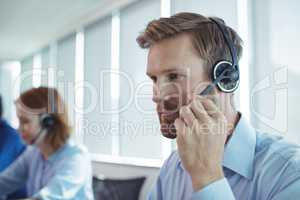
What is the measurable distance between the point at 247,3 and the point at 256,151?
435 mm

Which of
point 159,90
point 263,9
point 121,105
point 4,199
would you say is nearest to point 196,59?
point 159,90

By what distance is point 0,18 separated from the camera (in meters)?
2.66

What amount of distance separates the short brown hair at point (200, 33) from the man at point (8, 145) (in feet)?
3.51

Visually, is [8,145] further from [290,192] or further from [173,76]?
[290,192]

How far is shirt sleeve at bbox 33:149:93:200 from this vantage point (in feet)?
3.81

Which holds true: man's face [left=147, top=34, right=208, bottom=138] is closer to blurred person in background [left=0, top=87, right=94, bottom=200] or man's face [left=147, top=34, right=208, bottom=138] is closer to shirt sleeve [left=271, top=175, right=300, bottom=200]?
shirt sleeve [left=271, top=175, right=300, bottom=200]

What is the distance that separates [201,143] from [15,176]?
3.93ft

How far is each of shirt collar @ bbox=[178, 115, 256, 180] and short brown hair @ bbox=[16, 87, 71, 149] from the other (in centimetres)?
88

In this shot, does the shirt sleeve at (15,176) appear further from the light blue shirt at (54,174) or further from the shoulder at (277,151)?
the shoulder at (277,151)

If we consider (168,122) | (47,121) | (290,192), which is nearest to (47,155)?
(47,121)

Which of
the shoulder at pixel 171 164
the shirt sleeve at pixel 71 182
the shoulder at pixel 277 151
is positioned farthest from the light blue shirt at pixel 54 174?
the shoulder at pixel 277 151

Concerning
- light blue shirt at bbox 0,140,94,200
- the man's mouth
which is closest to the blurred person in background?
light blue shirt at bbox 0,140,94,200

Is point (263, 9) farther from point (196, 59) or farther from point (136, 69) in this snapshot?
point (136, 69)

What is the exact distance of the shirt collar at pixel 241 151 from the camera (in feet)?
1.97
